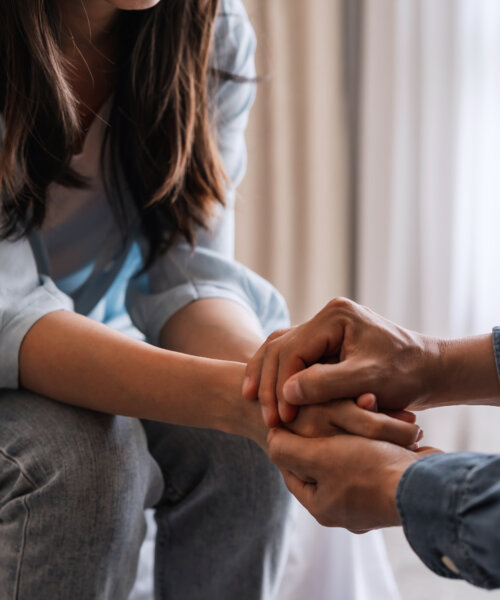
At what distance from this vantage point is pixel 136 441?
0.87 meters

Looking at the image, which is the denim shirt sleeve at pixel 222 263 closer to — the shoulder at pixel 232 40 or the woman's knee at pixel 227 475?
the shoulder at pixel 232 40

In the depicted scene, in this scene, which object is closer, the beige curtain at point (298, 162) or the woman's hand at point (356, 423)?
the woman's hand at point (356, 423)

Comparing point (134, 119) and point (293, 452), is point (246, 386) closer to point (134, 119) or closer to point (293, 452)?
point (293, 452)

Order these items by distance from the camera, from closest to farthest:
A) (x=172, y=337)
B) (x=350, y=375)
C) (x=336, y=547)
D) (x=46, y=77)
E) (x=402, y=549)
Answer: (x=350, y=375) → (x=46, y=77) → (x=172, y=337) → (x=336, y=547) → (x=402, y=549)

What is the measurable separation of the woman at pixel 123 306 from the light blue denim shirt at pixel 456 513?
0.83 ft

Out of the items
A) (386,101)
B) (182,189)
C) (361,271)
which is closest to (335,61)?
(386,101)

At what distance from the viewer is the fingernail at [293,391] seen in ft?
2.56

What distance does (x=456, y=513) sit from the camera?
59 cm

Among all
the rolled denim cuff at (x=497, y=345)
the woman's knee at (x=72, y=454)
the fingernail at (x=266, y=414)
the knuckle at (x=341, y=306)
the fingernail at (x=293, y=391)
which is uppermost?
the knuckle at (x=341, y=306)

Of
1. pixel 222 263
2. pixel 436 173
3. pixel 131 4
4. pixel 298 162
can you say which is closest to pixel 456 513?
pixel 222 263

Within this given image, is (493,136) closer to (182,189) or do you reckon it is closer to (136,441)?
(182,189)

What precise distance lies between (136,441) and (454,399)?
37 cm

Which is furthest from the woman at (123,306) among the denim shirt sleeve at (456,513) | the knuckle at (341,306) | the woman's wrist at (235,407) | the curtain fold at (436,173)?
the curtain fold at (436,173)

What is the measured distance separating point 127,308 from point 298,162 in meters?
0.93
